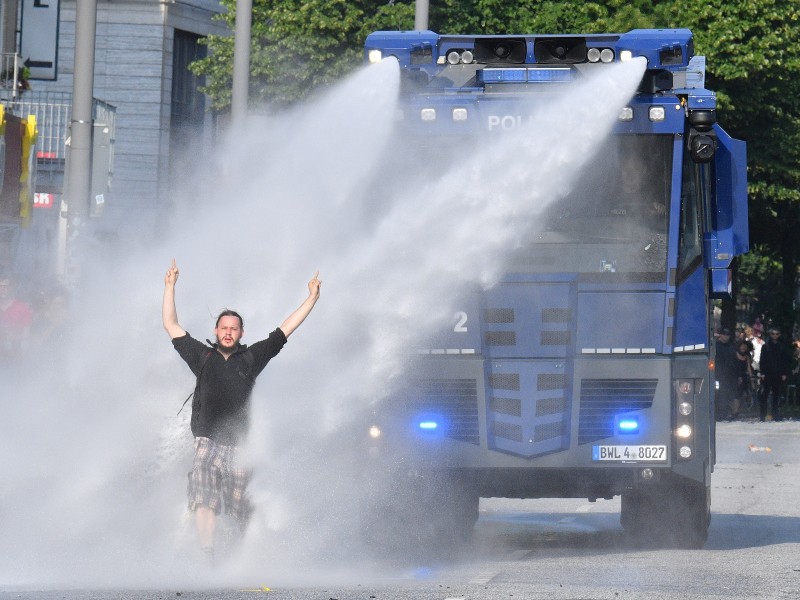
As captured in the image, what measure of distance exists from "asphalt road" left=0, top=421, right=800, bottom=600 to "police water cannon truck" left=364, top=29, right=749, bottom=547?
580 mm

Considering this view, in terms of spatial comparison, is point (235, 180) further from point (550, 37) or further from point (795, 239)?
point (795, 239)

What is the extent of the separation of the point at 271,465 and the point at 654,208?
290cm

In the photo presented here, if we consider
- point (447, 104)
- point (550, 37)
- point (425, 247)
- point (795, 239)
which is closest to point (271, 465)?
point (425, 247)

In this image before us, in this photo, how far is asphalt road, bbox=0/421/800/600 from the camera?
9.25 metres

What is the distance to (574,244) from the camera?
11.2 m

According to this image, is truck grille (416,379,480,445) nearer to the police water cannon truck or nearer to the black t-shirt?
Answer: the police water cannon truck

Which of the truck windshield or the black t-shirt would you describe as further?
the truck windshield

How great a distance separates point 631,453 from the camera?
11.1 meters

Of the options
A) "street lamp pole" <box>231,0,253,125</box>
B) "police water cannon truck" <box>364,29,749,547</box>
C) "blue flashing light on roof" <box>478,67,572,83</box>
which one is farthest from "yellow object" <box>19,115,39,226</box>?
"blue flashing light on roof" <box>478,67,572,83</box>

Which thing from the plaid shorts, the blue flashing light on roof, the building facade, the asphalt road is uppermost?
the building facade

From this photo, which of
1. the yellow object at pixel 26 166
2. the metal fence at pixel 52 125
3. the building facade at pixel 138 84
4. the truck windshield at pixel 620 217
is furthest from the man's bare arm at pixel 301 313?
the building facade at pixel 138 84

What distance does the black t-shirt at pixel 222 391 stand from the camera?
9773 mm

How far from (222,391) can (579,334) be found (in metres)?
2.55

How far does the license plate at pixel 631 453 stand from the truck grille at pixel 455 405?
0.77 metres
